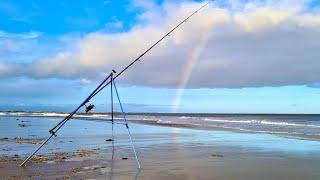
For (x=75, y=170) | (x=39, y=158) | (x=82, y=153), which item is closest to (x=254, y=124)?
(x=82, y=153)

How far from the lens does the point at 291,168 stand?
13.8m

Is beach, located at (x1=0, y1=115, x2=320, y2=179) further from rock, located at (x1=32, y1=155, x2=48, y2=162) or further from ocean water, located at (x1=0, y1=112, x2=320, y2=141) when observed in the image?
ocean water, located at (x1=0, y1=112, x2=320, y2=141)

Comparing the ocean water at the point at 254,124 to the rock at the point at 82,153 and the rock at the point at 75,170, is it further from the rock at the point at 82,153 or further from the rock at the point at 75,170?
the rock at the point at 75,170

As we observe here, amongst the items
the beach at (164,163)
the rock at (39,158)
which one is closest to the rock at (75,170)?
the beach at (164,163)

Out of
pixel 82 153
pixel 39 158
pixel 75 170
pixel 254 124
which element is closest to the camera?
pixel 75 170

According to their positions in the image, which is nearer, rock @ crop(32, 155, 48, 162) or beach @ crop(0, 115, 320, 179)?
beach @ crop(0, 115, 320, 179)

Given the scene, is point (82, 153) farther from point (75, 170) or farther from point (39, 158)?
point (75, 170)

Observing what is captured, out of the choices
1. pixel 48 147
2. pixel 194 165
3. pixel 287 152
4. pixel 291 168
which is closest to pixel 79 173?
pixel 194 165

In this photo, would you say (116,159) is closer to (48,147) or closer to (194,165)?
(194,165)

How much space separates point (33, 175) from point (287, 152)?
1115 centimetres

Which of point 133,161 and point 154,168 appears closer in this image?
point 154,168

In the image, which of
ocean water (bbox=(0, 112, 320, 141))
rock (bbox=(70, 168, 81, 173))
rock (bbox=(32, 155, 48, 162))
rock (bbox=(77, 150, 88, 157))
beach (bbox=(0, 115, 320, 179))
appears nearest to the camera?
beach (bbox=(0, 115, 320, 179))

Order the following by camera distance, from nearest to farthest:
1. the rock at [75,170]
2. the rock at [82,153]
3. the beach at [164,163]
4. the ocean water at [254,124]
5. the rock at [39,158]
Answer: the beach at [164,163], the rock at [75,170], the rock at [39,158], the rock at [82,153], the ocean water at [254,124]

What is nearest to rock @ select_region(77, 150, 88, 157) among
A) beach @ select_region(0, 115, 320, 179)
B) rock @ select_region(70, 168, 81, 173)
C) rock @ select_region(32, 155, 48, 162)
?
beach @ select_region(0, 115, 320, 179)
